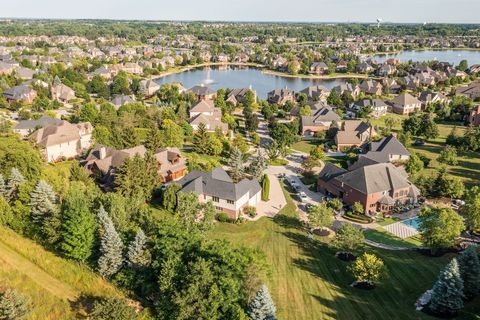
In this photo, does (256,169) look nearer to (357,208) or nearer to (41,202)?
(357,208)

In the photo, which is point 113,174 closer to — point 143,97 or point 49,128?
point 49,128

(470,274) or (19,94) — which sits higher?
(470,274)

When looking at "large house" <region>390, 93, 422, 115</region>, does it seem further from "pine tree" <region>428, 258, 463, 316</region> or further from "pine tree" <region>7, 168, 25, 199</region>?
"pine tree" <region>7, 168, 25, 199</region>

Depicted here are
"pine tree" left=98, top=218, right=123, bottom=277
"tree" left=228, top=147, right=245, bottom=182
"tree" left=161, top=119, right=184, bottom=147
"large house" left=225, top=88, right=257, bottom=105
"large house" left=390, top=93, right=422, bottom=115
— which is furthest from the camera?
"large house" left=225, top=88, right=257, bottom=105

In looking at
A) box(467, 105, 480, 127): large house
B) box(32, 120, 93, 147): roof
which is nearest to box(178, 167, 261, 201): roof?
box(32, 120, 93, 147): roof

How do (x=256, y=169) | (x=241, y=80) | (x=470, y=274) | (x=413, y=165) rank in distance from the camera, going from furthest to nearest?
(x=241, y=80) < (x=413, y=165) < (x=256, y=169) < (x=470, y=274)

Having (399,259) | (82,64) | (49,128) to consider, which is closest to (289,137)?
(399,259)

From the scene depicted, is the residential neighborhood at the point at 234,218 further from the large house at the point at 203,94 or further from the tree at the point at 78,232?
the large house at the point at 203,94

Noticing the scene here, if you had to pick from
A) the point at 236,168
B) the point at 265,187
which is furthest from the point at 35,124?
the point at 265,187
